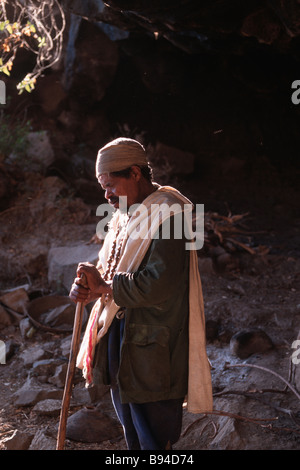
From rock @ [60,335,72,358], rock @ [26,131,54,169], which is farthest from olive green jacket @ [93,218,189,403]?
rock @ [26,131,54,169]

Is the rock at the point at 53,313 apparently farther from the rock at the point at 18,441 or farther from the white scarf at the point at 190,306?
the white scarf at the point at 190,306

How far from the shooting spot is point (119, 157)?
8.00ft

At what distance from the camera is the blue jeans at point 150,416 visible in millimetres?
2424

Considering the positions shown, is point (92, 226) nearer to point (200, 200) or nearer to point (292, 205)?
point (200, 200)

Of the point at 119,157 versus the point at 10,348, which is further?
the point at 10,348

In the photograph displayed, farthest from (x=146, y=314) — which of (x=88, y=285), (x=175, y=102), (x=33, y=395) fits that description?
(x=175, y=102)

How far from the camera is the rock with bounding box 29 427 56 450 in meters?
3.25

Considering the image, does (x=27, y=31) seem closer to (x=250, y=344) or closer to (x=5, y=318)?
(x=5, y=318)

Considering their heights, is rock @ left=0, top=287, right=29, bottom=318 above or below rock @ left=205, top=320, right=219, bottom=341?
above

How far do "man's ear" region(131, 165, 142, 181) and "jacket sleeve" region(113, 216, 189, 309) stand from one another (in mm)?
357

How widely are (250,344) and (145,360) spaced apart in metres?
2.20

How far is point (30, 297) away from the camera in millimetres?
5820

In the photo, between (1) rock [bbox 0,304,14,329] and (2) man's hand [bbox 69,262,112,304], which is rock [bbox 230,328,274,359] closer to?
(2) man's hand [bbox 69,262,112,304]

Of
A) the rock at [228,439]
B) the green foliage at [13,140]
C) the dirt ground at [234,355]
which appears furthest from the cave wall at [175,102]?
the rock at [228,439]
